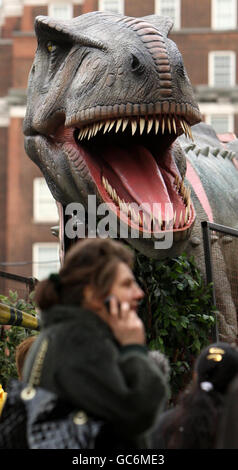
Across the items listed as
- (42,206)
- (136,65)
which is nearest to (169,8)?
(42,206)

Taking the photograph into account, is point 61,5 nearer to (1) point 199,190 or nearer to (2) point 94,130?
(1) point 199,190

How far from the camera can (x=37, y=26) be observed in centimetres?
611

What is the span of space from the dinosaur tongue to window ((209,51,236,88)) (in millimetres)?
28388

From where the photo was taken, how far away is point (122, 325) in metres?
3.00

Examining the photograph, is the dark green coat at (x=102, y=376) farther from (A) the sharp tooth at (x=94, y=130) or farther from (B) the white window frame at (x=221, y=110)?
(B) the white window frame at (x=221, y=110)

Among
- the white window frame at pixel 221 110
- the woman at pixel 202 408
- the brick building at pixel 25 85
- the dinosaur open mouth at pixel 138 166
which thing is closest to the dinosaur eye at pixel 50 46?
the dinosaur open mouth at pixel 138 166

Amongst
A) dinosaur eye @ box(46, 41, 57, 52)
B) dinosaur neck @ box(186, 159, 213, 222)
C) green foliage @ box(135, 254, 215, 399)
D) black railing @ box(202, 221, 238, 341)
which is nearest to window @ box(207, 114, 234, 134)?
Result: dinosaur neck @ box(186, 159, 213, 222)

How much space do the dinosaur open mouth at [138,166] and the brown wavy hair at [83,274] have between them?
234 centimetres

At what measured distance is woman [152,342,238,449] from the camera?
3.22m

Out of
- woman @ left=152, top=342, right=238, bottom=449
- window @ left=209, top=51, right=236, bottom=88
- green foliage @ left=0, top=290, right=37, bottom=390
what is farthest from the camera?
window @ left=209, top=51, right=236, bottom=88

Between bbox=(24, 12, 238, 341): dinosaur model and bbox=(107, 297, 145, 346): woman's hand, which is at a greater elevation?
bbox=(24, 12, 238, 341): dinosaur model

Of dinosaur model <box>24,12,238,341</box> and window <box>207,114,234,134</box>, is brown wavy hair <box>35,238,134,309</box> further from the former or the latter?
window <box>207,114,234,134</box>

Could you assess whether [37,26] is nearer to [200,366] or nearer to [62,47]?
[62,47]

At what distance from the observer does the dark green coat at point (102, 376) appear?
283 centimetres
